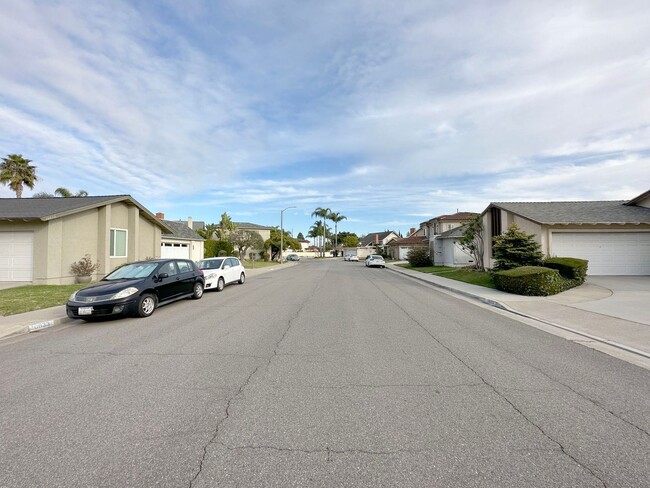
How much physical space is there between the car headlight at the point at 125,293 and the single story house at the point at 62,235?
9.81 meters

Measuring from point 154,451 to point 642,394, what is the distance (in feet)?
17.5

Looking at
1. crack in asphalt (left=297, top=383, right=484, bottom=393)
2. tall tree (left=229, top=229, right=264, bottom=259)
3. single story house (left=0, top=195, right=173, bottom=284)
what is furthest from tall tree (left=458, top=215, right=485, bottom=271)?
tall tree (left=229, top=229, right=264, bottom=259)

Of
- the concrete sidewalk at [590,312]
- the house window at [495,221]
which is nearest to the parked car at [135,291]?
the concrete sidewalk at [590,312]

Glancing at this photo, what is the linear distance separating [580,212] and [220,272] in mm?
19892

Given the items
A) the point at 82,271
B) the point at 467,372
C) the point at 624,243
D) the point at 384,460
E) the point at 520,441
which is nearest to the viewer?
the point at 384,460

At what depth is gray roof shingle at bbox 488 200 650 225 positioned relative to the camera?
719 inches

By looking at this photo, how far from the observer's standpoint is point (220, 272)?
15703 millimetres

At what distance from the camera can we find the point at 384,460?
2797 millimetres

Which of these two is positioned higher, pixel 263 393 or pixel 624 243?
pixel 624 243

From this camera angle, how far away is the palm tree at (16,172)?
3244cm

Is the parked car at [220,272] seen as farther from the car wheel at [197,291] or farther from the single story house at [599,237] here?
the single story house at [599,237]

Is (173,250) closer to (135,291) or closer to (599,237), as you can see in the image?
(135,291)

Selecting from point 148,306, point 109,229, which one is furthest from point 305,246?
point 148,306

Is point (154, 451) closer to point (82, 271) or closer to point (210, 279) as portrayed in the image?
point (210, 279)
